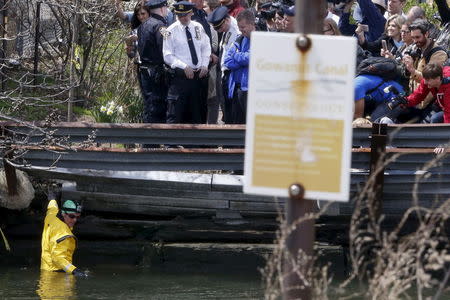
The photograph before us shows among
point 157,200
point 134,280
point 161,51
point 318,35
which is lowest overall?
point 134,280

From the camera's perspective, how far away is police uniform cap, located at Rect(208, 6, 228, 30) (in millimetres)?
12156

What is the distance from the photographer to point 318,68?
452 centimetres

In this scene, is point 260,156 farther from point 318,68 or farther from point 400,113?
point 400,113

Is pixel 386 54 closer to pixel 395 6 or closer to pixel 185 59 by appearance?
pixel 395 6

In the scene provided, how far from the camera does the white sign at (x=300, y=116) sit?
4.48 meters

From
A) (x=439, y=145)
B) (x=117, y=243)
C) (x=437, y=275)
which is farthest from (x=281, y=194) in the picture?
(x=117, y=243)

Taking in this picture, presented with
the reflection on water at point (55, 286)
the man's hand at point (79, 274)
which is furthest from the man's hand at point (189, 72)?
the reflection on water at point (55, 286)

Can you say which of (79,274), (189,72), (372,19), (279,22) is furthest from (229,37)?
(79,274)

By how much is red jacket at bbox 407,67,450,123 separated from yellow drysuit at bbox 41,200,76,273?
4.14 metres

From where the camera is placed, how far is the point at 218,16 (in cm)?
1220

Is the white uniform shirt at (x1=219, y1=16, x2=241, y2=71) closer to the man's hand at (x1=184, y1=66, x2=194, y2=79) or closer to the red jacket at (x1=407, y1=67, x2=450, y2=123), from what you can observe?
the man's hand at (x1=184, y1=66, x2=194, y2=79)

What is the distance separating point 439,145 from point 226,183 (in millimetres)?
2413

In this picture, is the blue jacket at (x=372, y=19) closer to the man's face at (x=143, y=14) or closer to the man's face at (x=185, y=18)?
the man's face at (x=185, y=18)

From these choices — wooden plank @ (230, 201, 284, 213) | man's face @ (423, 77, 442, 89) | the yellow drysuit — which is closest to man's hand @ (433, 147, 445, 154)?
man's face @ (423, 77, 442, 89)
